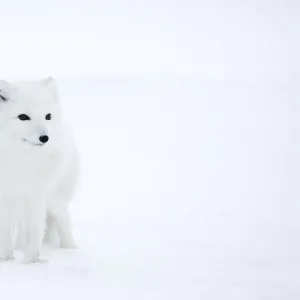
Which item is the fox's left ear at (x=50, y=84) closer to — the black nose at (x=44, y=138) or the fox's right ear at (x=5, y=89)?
the fox's right ear at (x=5, y=89)

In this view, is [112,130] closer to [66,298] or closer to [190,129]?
[190,129]

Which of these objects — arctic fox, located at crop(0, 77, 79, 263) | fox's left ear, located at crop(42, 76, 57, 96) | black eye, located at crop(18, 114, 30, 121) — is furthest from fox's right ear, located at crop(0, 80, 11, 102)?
fox's left ear, located at crop(42, 76, 57, 96)

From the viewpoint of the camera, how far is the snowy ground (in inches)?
164

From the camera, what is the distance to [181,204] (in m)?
8.46

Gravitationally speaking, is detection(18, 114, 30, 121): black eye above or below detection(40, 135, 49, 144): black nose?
above

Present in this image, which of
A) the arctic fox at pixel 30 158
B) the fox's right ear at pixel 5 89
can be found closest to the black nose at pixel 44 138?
the arctic fox at pixel 30 158

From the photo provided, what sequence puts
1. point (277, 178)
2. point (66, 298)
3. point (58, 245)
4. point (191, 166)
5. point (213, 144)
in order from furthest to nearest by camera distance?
point (213, 144), point (191, 166), point (277, 178), point (58, 245), point (66, 298)

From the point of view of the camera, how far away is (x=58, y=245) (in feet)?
17.7

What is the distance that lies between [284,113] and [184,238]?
42.8ft

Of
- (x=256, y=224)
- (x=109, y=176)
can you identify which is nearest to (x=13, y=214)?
(x=256, y=224)

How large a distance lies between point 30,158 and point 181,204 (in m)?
4.19

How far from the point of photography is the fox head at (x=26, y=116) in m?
4.38

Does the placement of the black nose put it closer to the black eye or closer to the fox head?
the fox head

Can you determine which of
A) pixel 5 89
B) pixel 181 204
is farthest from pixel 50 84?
pixel 181 204
